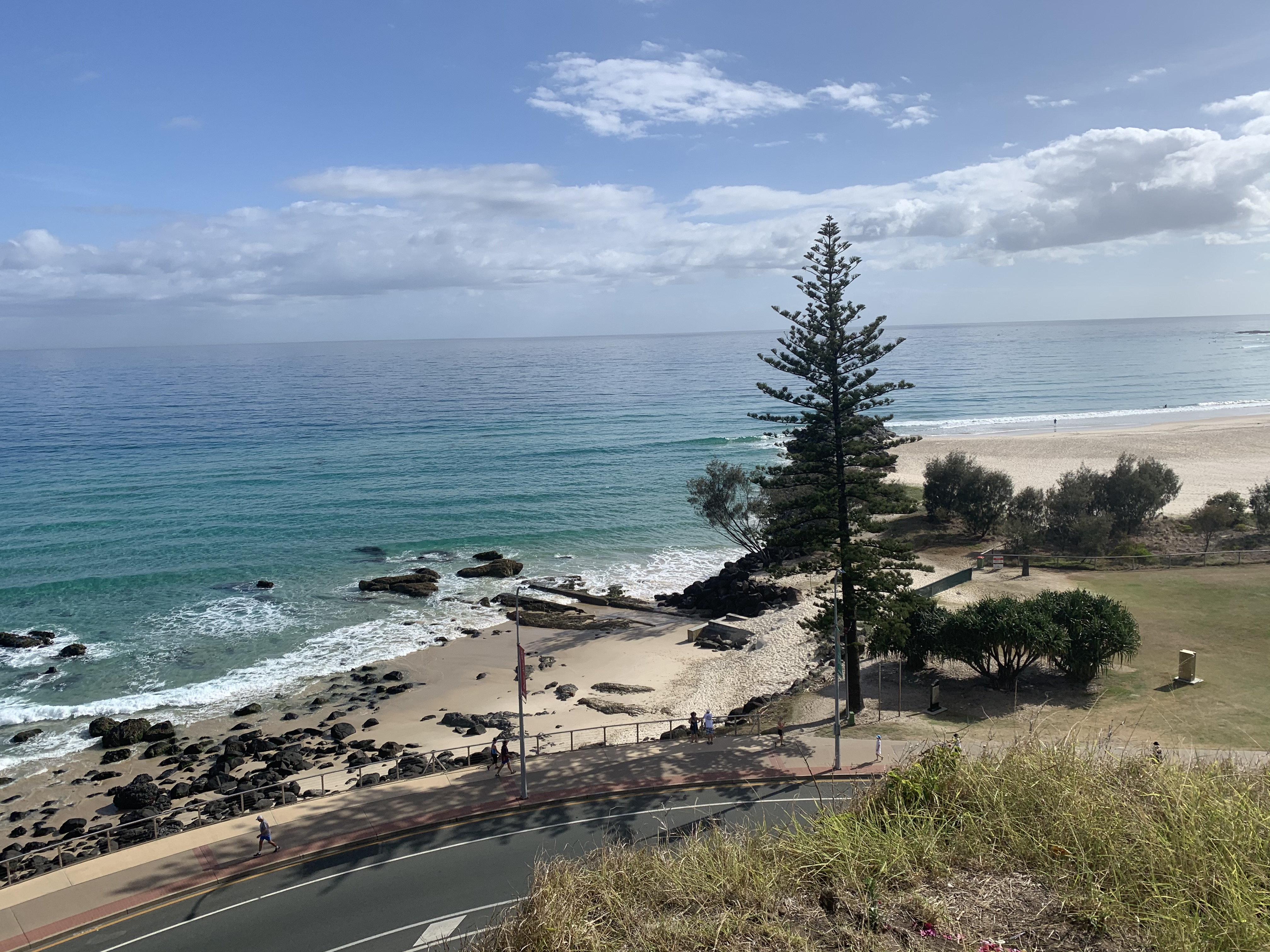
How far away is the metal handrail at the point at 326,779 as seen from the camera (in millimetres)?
18375

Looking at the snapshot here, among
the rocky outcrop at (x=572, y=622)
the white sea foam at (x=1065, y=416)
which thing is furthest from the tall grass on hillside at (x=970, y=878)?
the white sea foam at (x=1065, y=416)

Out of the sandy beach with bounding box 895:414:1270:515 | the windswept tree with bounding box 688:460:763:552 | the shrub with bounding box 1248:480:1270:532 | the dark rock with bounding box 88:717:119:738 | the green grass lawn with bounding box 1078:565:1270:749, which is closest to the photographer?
the green grass lawn with bounding box 1078:565:1270:749

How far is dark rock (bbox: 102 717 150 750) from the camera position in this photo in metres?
26.2

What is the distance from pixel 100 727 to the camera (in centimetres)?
2702

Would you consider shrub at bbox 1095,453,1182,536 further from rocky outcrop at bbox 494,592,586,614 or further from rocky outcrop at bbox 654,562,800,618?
rocky outcrop at bbox 494,592,586,614

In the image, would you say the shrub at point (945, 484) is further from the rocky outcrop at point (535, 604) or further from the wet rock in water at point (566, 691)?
the wet rock in water at point (566, 691)

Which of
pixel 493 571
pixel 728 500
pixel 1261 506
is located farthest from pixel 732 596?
pixel 1261 506

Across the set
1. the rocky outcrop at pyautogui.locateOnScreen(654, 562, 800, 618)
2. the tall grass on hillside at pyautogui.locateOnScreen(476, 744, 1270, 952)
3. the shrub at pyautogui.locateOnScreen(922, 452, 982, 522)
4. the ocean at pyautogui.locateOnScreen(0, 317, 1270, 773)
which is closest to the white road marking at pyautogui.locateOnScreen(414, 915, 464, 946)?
the tall grass on hillside at pyautogui.locateOnScreen(476, 744, 1270, 952)

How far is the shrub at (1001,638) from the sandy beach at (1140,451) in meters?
32.3

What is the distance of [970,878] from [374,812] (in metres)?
14.3

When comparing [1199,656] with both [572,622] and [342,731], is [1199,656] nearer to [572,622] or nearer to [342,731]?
[572,622]

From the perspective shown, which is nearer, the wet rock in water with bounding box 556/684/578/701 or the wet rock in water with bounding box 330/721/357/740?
the wet rock in water with bounding box 330/721/357/740

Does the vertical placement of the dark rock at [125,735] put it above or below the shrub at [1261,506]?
below

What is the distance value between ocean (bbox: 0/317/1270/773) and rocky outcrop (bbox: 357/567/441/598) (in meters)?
0.62
